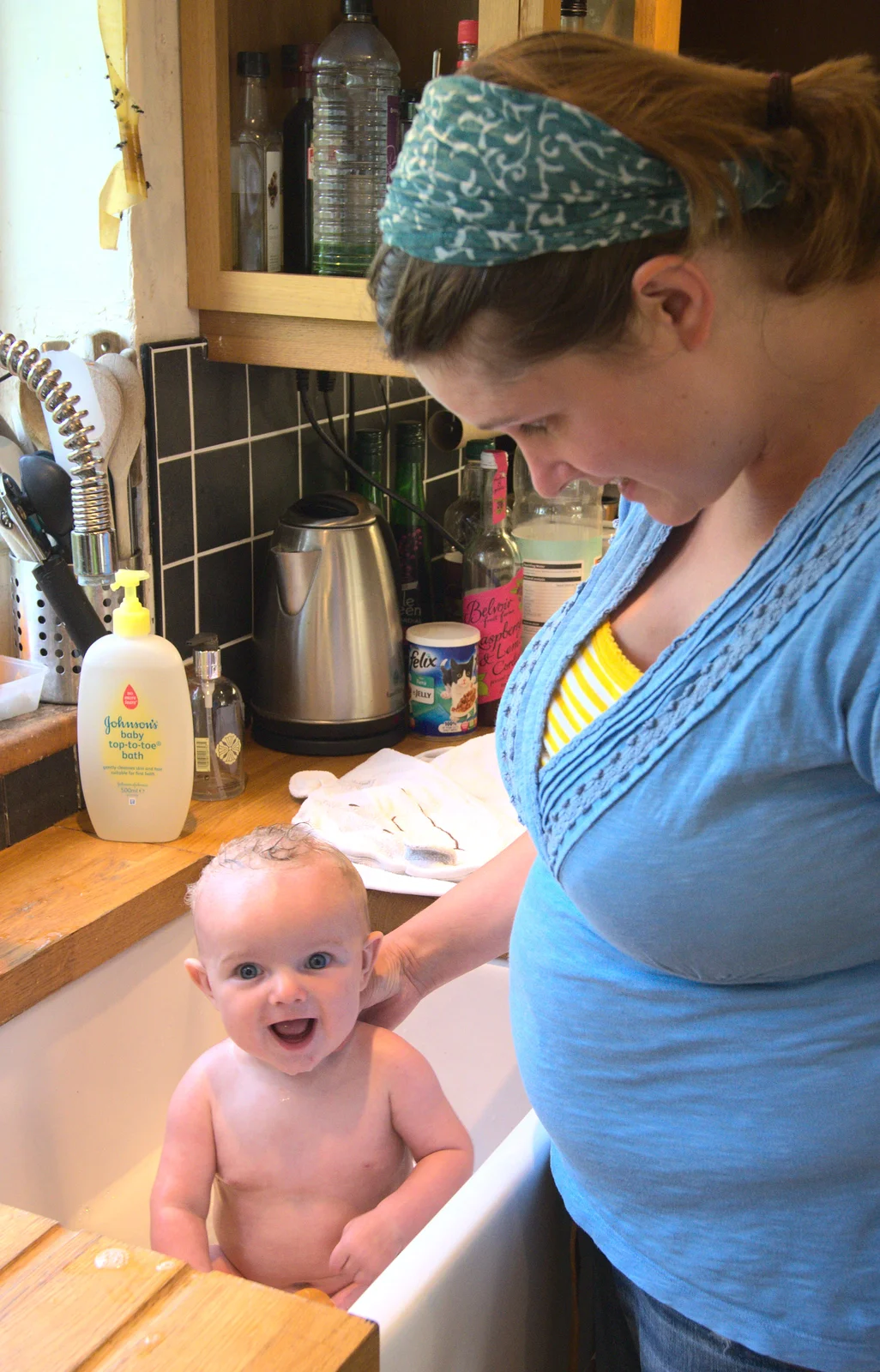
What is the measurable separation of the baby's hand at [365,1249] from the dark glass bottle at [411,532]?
885 mm

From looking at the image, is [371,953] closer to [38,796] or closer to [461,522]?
[38,796]

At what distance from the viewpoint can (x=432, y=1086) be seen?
114 cm

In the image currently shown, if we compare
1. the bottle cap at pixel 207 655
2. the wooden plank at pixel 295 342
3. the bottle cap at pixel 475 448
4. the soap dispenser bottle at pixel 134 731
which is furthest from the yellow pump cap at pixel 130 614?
the bottle cap at pixel 475 448

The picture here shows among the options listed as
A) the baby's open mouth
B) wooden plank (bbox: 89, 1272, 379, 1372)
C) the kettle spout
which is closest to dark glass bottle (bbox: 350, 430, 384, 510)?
the kettle spout

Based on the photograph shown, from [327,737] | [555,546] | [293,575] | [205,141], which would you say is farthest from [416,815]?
[205,141]

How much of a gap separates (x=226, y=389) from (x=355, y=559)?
0.25 metres

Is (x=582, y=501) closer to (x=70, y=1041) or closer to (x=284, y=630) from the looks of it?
(x=284, y=630)

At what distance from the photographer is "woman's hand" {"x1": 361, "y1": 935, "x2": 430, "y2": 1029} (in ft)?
3.56

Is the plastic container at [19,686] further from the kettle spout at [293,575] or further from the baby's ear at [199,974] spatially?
the baby's ear at [199,974]

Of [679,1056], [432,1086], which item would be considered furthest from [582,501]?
[679,1056]

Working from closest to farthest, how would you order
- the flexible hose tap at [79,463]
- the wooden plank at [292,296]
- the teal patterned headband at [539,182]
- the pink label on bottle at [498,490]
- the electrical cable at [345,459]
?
1. the teal patterned headband at [539,182]
2. the flexible hose tap at [79,463]
3. the wooden plank at [292,296]
4. the electrical cable at [345,459]
5. the pink label on bottle at [498,490]

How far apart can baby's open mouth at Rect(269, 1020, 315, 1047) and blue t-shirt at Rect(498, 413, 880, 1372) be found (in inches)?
11.6

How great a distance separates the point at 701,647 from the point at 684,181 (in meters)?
0.22

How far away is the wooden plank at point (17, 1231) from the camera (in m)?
0.73
